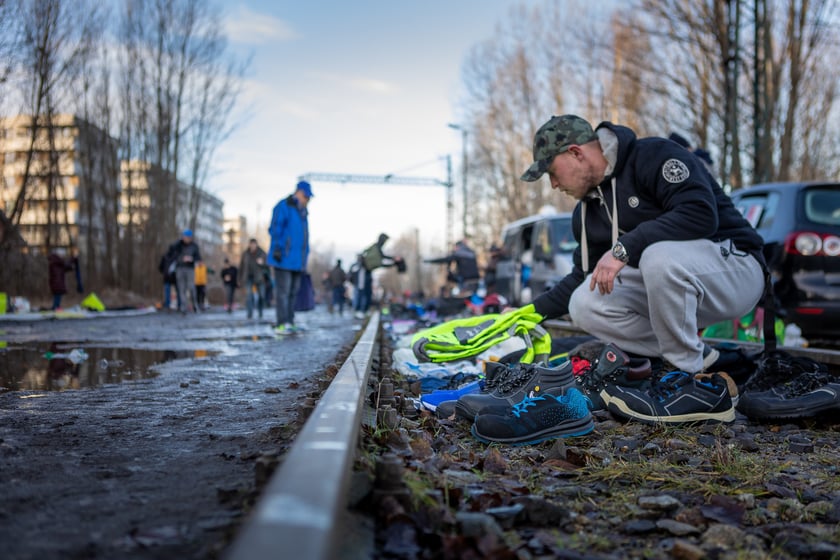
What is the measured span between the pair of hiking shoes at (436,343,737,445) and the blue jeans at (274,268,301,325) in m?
7.30

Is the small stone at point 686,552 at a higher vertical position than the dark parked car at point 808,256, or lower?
lower

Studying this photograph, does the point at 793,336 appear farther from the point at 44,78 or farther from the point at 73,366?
the point at 44,78

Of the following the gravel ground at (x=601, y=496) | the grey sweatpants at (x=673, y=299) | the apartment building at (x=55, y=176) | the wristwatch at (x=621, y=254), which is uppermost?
the apartment building at (x=55, y=176)

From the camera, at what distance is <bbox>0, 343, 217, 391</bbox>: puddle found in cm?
429

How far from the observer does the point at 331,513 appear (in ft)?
3.34

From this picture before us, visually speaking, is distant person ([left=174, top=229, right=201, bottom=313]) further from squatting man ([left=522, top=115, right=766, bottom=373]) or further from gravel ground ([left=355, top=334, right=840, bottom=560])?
gravel ground ([left=355, top=334, right=840, bottom=560])

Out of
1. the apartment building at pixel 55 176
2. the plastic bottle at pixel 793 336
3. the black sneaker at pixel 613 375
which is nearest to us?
the black sneaker at pixel 613 375

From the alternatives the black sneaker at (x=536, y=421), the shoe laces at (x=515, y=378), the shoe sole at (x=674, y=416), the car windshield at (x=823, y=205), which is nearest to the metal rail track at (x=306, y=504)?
the black sneaker at (x=536, y=421)

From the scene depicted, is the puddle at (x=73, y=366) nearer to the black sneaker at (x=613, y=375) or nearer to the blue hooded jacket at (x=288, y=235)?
the black sneaker at (x=613, y=375)

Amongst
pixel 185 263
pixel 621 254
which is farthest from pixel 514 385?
pixel 185 263

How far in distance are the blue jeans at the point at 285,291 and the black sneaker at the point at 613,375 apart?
744cm

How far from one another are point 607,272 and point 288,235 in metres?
7.26

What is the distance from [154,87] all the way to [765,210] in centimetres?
2774

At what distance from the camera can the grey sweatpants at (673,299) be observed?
3.46 meters
